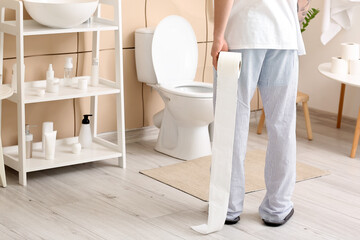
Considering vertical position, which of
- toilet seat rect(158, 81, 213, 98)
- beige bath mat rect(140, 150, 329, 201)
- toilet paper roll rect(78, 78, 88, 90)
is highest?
toilet paper roll rect(78, 78, 88, 90)

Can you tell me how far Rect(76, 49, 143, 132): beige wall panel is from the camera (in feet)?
11.9

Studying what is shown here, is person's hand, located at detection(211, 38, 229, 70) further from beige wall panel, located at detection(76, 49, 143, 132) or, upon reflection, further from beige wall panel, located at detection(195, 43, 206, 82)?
beige wall panel, located at detection(195, 43, 206, 82)

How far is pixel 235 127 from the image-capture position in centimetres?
254

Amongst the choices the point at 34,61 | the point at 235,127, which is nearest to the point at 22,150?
the point at 34,61

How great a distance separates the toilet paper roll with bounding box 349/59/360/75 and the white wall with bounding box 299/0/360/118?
576 mm

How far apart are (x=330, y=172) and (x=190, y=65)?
107cm

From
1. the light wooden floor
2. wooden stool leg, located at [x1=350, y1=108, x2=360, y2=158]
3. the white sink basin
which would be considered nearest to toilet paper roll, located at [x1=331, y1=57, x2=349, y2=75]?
wooden stool leg, located at [x1=350, y1=108, x2=360, y2=158]

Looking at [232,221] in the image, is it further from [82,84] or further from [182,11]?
[182,11]

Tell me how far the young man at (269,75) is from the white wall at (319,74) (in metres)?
1.90

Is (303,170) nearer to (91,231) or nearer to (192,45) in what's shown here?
(192,45)

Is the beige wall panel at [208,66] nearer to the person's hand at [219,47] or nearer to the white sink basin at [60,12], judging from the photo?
the white sink basin at [60,12]

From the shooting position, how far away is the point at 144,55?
12.2 ft

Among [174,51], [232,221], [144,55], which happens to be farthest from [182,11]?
[232,221]

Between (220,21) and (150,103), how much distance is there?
163 cm
